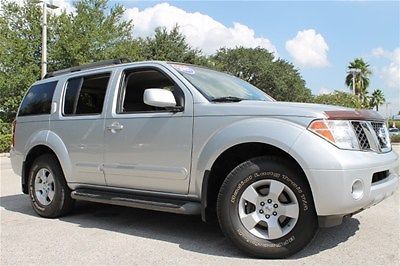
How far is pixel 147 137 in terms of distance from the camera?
4594mm

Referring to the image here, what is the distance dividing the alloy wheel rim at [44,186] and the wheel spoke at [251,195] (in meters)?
3.01

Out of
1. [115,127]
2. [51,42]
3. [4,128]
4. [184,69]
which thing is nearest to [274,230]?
[184,69]

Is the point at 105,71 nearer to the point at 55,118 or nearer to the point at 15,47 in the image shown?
the point at 55,118

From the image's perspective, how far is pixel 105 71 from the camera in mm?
5371

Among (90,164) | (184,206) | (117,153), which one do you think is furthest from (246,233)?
(90,164)

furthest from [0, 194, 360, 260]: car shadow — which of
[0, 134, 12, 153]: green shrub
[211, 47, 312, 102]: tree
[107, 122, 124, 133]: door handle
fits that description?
[211, 47, 312, 102]: tree

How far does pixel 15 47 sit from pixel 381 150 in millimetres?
21111

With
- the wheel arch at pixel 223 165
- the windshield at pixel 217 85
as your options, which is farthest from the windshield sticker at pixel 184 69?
the wheel arch at pixel 223 165

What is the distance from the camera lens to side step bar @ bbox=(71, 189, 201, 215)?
420cm

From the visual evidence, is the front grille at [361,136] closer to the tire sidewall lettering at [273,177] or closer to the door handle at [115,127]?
the tire sidewall lettering at [273,177]

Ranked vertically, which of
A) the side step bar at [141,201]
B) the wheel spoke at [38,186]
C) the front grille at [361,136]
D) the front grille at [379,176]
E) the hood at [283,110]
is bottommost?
the wheel spoke at [38,186]

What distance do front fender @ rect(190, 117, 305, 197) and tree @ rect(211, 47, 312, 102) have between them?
45.3 metres

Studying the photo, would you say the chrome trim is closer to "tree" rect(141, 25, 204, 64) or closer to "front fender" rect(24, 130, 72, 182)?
"front fender" rect(24, 130, 72, 182)

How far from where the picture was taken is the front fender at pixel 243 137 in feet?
12.2
